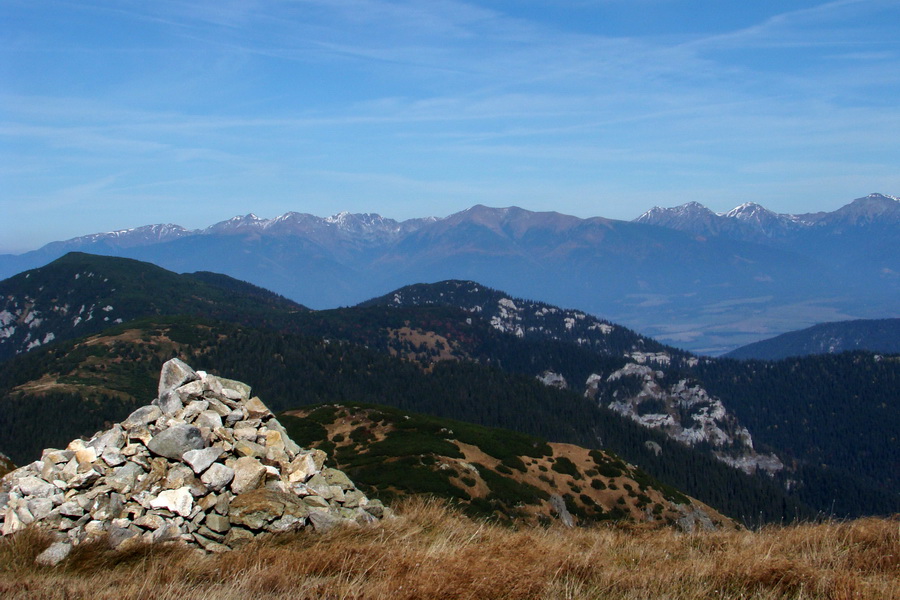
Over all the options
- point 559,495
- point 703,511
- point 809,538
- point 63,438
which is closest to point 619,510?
point 559,495

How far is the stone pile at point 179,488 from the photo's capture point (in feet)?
42.7

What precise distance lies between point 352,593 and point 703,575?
6276 mm

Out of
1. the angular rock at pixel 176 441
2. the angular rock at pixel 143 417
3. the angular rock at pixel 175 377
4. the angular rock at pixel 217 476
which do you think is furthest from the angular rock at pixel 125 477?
the angular rock at pixel 175 377

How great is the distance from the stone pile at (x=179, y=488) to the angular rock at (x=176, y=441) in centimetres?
3

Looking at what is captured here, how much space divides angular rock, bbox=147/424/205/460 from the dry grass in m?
2.71

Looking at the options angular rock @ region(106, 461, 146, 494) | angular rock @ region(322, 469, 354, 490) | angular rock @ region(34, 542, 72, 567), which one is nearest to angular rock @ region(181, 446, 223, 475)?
angular rock @ region(106, 461, 146, 494)

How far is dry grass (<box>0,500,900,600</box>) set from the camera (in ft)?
30.9

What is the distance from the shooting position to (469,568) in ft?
32.7

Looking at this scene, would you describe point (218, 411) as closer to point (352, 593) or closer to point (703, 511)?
point (352, 593)

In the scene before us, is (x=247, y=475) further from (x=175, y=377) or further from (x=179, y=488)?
(x=175, y=377)

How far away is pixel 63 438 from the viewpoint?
420ft

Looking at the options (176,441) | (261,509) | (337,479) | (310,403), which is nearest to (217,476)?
(261,509)

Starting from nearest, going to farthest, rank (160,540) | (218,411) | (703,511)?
(160,540)
(218,411)
(703,511)

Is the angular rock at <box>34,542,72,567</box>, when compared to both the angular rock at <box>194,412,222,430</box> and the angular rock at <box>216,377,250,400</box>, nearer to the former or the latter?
the angular rock at <box>194,412,222,430</box>
